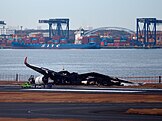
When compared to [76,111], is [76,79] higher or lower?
higher

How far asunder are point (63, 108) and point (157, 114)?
735 centimetres

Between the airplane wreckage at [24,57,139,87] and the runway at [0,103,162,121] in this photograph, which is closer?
the runway at [0,103,162,121]

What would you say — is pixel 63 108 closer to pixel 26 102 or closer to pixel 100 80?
pixel 26 102

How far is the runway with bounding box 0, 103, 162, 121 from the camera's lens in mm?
38312

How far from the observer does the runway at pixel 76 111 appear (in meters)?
38.3

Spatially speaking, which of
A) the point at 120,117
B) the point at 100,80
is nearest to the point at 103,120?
the point at 120,117

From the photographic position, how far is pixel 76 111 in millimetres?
41938

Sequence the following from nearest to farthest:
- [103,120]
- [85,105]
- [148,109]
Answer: [103,120] < [148,109] < [85,105]

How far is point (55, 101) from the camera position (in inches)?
1951

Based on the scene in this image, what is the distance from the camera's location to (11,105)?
152 ft

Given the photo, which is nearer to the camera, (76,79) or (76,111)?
(76,111)

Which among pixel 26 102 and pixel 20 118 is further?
pixel 26 102

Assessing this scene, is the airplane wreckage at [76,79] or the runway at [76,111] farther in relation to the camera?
the airplane wreckage at [76,79]

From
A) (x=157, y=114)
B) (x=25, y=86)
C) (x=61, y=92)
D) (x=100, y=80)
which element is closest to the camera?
(x=157, y=114)
